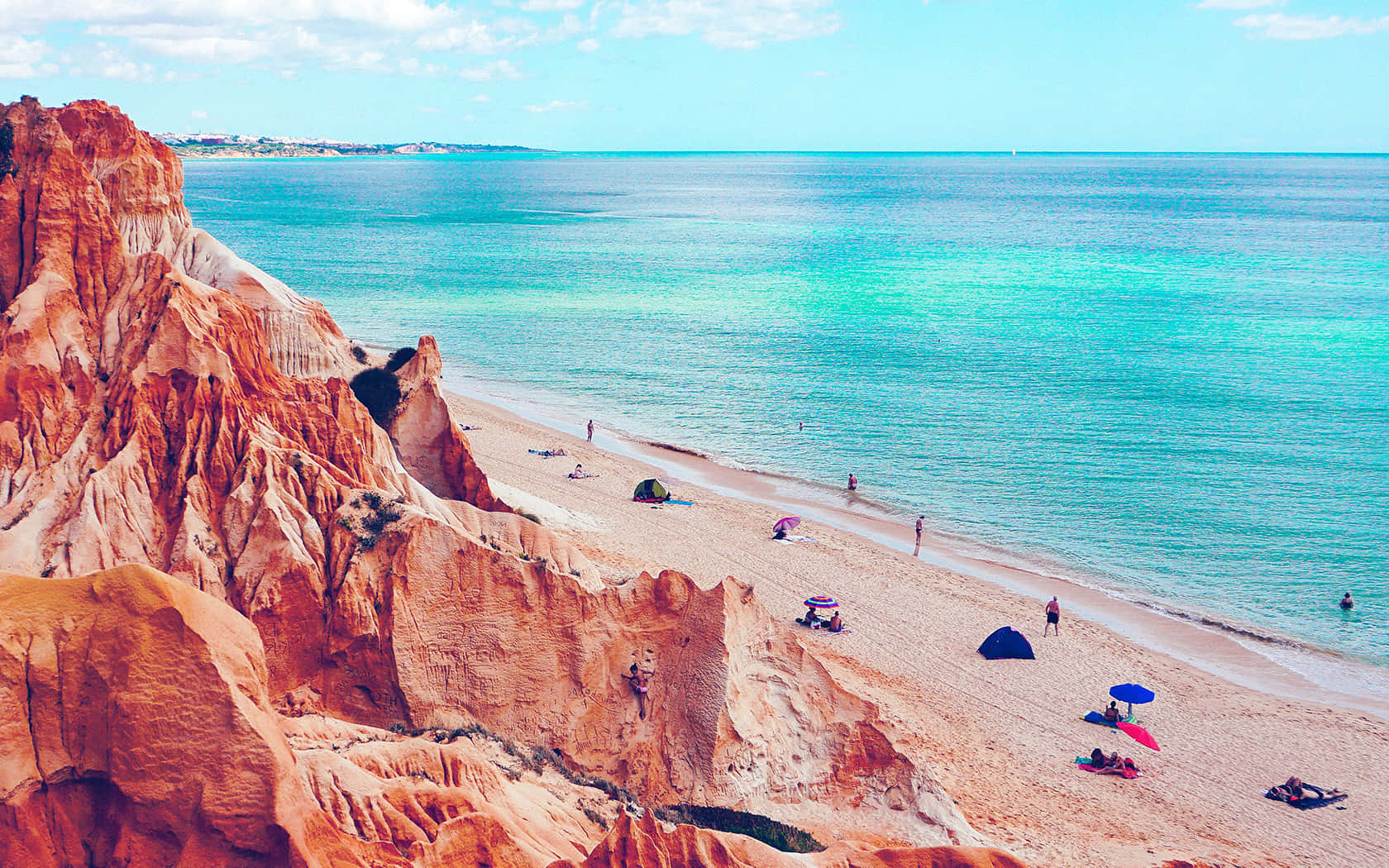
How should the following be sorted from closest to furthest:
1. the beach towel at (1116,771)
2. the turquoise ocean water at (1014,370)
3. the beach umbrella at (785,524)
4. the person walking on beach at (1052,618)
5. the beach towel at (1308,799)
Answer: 1. the beach towel at (1308,799)
2. the beach towel at (1116,771)
3. the person walking on beach at (1052,618)
4. the beach umbrella at (785,524)
5. the turquoise ocean water at (1014,370)

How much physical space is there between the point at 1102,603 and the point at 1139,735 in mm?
11319

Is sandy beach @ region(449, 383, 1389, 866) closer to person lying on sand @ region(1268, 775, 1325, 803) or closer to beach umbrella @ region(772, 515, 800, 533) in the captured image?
person lying on sand @ region(1268, 775, 1325, 803)

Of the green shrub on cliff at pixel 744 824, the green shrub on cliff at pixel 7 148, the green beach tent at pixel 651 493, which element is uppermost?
the green shrub on cliff at pixel 7 148

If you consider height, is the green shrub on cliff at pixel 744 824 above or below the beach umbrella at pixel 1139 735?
above

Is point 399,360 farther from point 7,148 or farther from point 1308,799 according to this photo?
Answer: point 1308,799

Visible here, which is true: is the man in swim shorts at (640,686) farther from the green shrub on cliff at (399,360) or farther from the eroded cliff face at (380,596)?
the green shrub on cliff at (399,360)

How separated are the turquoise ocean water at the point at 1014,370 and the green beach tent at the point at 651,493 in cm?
943

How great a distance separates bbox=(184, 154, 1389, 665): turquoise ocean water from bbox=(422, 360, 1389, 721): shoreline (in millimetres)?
909

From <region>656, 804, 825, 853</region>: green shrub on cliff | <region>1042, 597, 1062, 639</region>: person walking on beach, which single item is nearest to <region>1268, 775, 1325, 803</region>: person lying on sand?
<region>1042, 597, 1062, 639</region>: person walking on beach

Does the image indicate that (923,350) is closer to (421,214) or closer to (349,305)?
(349,305)

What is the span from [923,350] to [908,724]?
183 ft

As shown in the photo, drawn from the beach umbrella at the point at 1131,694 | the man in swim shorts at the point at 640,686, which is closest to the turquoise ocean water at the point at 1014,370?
the beach umbrella at the point at 1131,694

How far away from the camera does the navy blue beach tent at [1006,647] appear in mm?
33094

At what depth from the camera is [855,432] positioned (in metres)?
59.7
